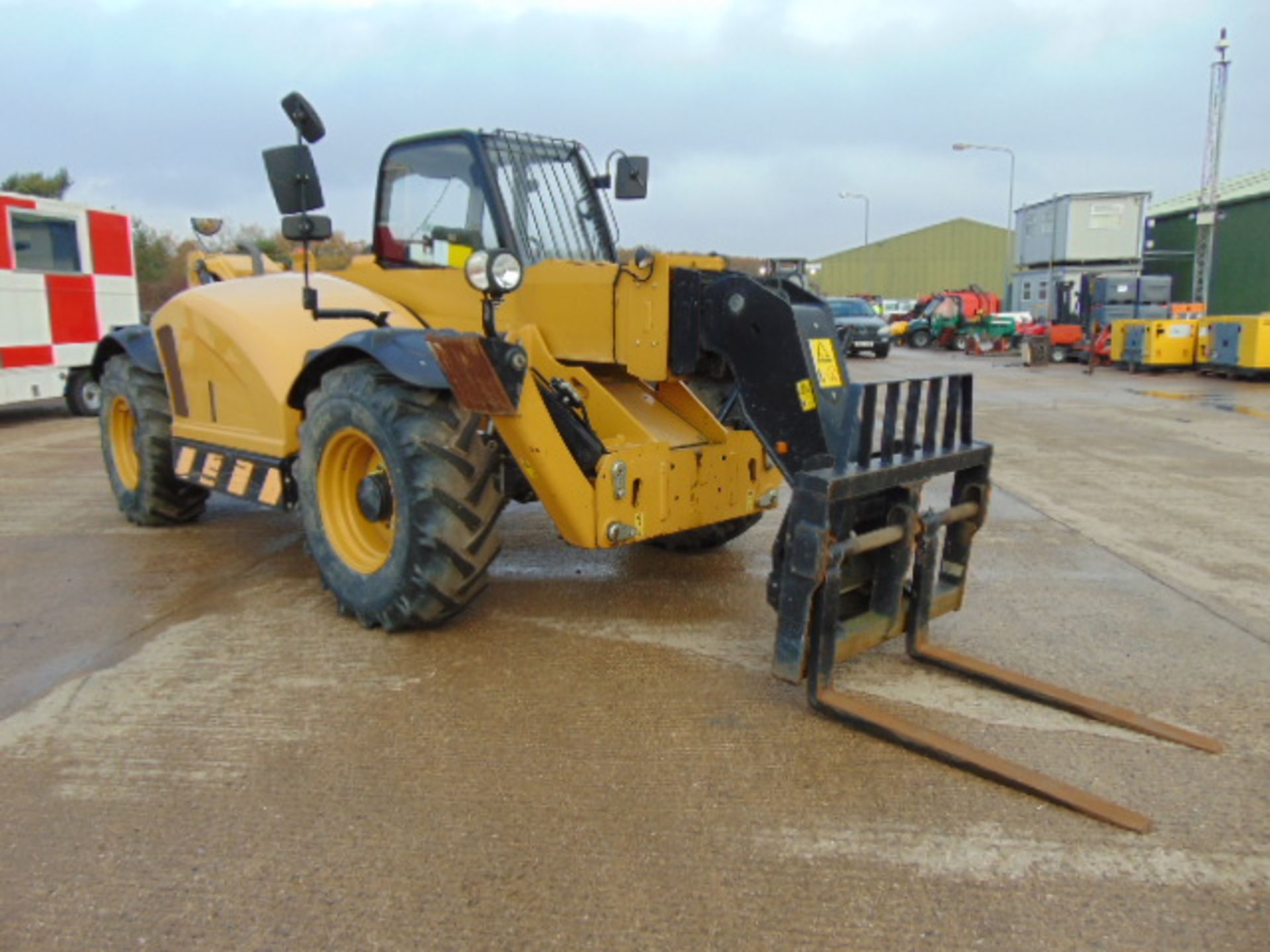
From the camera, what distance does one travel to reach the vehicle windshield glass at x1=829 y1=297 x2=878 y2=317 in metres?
28.7

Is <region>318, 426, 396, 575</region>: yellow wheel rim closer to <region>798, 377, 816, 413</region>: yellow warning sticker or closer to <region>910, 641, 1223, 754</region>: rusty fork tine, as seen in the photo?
<region>798, 377, 816, 413</region>: yellow warning sticker

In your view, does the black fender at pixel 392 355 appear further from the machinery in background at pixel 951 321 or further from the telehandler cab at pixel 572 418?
the machinery in background at pixel 951 321

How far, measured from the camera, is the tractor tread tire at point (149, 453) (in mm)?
6531

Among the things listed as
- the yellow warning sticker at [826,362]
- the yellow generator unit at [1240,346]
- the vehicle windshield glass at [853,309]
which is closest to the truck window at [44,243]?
the yellow warning sticker at [826,362]

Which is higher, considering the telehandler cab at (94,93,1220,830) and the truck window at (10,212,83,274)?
the truck window at (10,212,83,274)

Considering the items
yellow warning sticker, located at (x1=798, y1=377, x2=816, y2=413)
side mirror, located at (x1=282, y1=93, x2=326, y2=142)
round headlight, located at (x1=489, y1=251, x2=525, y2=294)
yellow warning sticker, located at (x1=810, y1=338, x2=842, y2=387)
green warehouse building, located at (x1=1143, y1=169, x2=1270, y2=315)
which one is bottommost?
yellow warning sticker, located at (x1=798, y1=377, x2=816, y2=413)

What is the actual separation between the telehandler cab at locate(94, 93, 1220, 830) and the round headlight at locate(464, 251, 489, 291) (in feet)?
0.03

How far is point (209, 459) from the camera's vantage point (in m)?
5.77

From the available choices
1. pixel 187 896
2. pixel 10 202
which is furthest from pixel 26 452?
pixel 187 896

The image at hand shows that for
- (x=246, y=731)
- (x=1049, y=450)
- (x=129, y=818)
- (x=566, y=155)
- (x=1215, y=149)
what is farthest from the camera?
(x=1215, y=149)

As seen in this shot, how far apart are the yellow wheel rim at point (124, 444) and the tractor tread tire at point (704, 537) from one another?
3738 millimetres

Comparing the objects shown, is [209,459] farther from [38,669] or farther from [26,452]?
[26,452]

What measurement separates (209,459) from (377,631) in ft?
6.20

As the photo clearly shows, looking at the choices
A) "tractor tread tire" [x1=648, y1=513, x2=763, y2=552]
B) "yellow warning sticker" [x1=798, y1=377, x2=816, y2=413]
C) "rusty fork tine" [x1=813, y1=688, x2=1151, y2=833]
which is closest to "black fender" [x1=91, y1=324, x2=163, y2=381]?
"tractor tread tire" [x1=648, y1=513, x2=763, y2=552]
